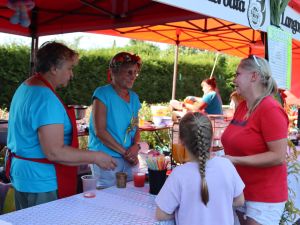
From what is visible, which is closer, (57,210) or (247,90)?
(57,210)

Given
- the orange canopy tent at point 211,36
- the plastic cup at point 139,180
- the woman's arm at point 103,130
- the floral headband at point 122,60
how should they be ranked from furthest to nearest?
the orange canopy tent at point 211,36
the floral headband at point 122,60
the woman's arm at point 103,130
the plastic cup at point 139,180

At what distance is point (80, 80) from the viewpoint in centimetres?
1079

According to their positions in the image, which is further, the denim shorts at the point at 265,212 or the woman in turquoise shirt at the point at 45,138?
the denim shorts at the point at 265,212

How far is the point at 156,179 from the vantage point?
6.19ft

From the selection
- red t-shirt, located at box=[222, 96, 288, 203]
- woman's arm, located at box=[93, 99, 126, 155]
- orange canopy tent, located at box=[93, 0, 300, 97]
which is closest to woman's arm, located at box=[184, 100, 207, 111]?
orange canopy tent, located at box=[93, 0, 300, 97]

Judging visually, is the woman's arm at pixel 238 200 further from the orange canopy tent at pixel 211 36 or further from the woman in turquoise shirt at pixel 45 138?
the orange canopy tent at pixel 211 36

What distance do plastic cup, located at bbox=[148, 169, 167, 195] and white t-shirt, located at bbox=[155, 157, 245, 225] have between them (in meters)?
0.42

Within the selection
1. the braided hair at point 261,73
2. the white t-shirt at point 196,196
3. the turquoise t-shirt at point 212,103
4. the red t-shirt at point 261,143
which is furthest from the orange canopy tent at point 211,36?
the white t-shirt at point 196,196

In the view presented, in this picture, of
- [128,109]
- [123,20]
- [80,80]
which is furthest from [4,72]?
[128,109]

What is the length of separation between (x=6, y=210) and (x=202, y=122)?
1913mm

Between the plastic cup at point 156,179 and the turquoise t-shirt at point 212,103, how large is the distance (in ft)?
11.8

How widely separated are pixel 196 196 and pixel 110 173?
109cm

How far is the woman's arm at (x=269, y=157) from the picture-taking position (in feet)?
5.60

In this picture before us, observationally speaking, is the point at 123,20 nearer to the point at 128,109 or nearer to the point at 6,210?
the point at 128,109
